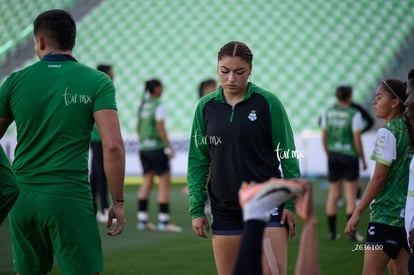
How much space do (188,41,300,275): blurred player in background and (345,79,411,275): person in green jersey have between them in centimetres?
58

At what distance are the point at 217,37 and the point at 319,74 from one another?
11.0ft

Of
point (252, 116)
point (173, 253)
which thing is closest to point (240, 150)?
point (252, 116)

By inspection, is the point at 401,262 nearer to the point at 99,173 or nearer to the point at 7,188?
the point at 7,188

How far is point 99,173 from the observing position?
1124 cm

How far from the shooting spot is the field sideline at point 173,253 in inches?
293

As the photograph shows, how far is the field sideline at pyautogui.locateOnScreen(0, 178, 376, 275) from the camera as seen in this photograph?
7449mm

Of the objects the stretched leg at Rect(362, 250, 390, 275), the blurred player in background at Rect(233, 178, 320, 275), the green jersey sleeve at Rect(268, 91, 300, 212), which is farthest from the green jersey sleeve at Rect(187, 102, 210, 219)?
the blurred player in background at Rect(233, 178, 320, 275)

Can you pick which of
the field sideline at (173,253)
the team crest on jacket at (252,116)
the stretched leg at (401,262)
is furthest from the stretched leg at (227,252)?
the field sideline at (173,253)

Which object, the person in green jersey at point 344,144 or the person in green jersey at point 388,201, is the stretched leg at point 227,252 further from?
the person in green jersey at point 344,144

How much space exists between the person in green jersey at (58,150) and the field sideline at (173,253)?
129 inches

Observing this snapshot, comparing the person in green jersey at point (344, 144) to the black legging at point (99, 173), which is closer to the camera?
the person in green jersey at point (344, 144)

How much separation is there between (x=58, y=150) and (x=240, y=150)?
3.85ft

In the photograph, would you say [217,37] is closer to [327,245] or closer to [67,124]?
[327,245]

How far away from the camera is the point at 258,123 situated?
4660 millimetres
